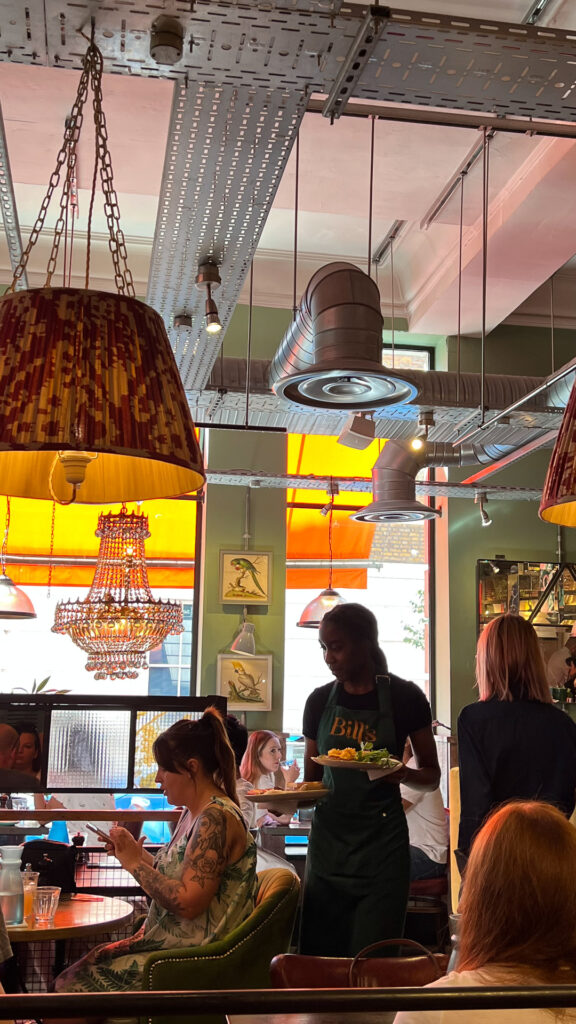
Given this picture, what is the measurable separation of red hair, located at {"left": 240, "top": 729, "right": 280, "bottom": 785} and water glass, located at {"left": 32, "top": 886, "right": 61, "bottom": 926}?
2.50 meters

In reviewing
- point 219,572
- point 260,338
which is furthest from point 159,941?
point 260,338

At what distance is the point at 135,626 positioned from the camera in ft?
19.8

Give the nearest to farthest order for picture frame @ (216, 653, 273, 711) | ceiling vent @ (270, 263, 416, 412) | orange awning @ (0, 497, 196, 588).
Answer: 1. ceiling vent @ (270, 263, 416, 412)
2. picture frame @ (216, 653, 273, 711)
3. orange awning @ (0, 497, 196, 588)

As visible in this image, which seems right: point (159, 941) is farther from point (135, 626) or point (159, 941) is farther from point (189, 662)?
point (189, 662)

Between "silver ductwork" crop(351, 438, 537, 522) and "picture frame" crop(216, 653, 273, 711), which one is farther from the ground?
"silver ductwork" crop(351, 438, 537, 522)

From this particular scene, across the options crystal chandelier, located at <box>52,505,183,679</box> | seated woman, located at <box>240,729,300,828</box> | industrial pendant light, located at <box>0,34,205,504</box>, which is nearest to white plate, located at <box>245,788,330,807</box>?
industrial pendant light, located at <box>0,34,205,504</box>

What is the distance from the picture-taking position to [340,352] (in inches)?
184

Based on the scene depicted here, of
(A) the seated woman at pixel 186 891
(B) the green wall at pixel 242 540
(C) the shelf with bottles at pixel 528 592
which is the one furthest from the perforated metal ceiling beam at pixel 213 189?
(C) the shelf with bottles at pixel 528 592

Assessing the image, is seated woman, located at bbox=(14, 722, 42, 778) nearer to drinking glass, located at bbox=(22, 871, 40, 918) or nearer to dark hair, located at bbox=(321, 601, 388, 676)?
drinking glass, located at bbox=(22, 871, 40, 918)

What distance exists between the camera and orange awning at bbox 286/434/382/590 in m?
9.72

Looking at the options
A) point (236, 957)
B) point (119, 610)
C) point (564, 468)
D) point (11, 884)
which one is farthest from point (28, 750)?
point (564, 468)

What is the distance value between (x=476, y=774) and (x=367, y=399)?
1870mm

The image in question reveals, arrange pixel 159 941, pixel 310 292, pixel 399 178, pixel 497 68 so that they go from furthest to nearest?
pixel 399 178 < pixel 310 292 < pixel 497 68 < pixel 159 941

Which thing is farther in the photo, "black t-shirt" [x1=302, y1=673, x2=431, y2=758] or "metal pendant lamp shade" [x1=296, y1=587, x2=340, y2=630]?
"metal pendant lamp shade" [x1=296, y1=587, x2=340, y2=630]
